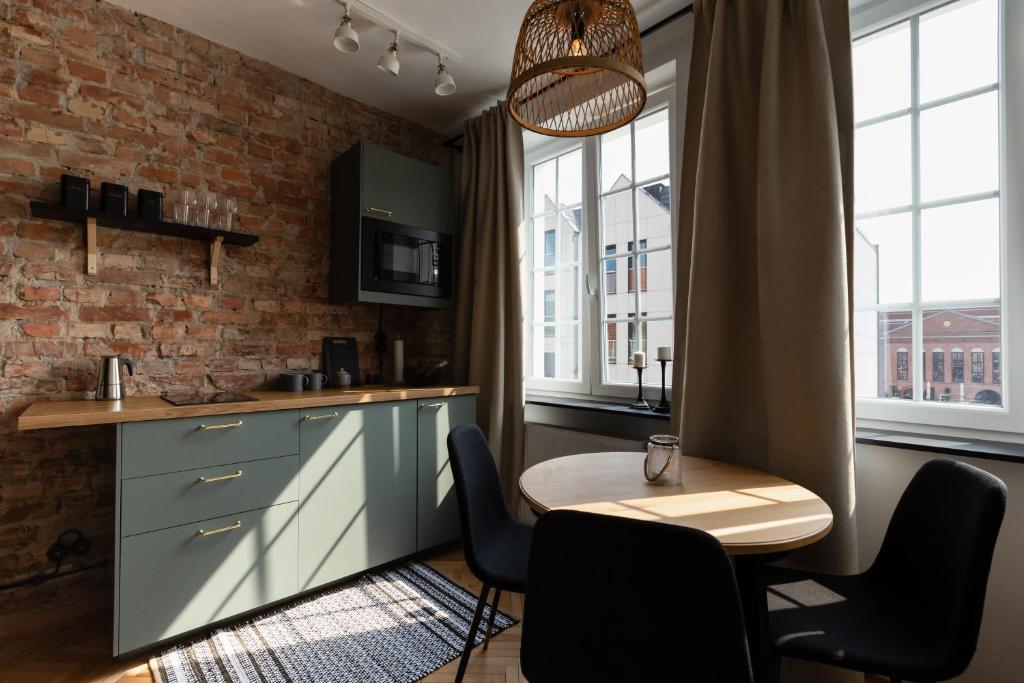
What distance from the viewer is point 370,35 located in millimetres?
2547

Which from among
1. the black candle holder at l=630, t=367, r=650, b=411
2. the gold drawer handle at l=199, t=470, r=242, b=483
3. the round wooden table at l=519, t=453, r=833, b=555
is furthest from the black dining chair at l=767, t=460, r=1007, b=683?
the gold drawer handle at l=199, t=470, r=242, b=483

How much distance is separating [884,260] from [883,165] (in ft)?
1.19

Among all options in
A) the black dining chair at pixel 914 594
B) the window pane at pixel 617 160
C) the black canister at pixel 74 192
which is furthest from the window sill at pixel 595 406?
the black canister at pixel 74 192

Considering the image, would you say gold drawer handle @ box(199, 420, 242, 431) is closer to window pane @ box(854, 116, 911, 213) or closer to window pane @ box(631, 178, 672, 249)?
window pane @ box(631, 178, 672, 249)

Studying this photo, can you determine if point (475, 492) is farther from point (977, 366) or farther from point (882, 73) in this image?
point (882, 73)

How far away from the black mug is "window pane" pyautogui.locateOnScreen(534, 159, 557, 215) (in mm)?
1825

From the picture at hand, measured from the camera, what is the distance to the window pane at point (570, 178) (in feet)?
10.0

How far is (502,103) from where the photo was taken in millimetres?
3082

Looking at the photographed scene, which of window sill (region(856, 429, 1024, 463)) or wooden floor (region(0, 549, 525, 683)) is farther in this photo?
wooden floor (region(0, 549, 525, 683))

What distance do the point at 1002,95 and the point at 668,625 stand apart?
2.00m

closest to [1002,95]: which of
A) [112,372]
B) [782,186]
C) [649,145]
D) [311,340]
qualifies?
[782,186]

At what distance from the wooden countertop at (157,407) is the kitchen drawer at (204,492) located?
9.3 inches

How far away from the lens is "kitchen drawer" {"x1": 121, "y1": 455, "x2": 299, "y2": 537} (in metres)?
1.82

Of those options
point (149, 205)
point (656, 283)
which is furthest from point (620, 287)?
point (149, 205)
